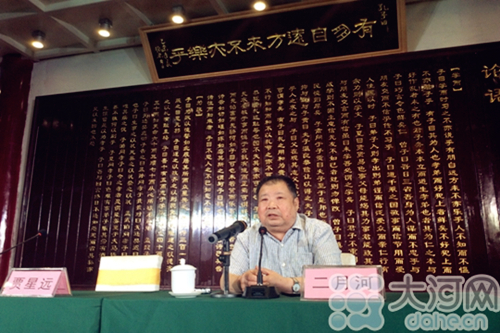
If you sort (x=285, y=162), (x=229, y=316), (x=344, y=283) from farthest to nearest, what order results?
(x=285, y=162) → (x=344, y=283) → (x=229, y=316)

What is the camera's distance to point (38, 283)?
1.37 metres

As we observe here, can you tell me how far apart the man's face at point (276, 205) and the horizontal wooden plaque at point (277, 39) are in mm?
1733

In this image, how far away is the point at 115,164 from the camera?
357 cm

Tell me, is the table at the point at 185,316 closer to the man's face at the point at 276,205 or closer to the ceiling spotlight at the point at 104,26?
the man's face at the point at 276,205

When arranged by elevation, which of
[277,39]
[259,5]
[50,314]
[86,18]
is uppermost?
[86,18]

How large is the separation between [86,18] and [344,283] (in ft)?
11.5

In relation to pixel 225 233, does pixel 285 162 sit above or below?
above

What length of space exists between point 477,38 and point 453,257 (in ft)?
5.80

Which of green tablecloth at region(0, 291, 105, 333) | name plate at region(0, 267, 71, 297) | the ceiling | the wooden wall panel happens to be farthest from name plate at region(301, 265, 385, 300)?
the ceiling

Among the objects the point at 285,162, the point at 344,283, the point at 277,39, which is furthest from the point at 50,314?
the point at 277,39

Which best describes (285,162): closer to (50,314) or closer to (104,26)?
(104,26)

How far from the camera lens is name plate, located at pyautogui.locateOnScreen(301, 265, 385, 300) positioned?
1.06m

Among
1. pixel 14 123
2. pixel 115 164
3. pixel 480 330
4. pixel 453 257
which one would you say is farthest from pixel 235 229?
pixel 14 123

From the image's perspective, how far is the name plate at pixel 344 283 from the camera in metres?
1.06
